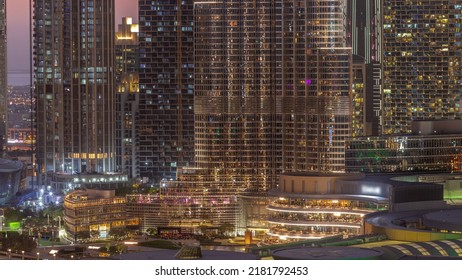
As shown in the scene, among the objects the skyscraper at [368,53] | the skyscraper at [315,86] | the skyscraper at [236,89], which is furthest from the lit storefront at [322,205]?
the skyscraper at [368,53]

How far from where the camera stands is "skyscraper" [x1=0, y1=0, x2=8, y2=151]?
110125 millimetres

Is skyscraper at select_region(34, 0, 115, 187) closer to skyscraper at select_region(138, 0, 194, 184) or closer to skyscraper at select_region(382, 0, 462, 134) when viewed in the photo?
skyscraper at select_region(138, 0, 194, 184)

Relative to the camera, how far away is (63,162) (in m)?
87.1

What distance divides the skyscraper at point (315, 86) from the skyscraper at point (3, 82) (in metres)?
42.2

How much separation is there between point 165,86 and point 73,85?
5954 mm

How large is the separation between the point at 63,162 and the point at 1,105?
3189cm

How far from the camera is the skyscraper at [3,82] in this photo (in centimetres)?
11012

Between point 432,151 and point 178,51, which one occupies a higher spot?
point 178,51

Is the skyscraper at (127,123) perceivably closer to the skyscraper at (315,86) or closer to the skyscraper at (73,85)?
the skyscraper at (73,85)

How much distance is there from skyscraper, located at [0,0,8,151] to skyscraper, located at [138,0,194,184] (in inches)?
904

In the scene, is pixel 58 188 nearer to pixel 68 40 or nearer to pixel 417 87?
pixel 68 40
